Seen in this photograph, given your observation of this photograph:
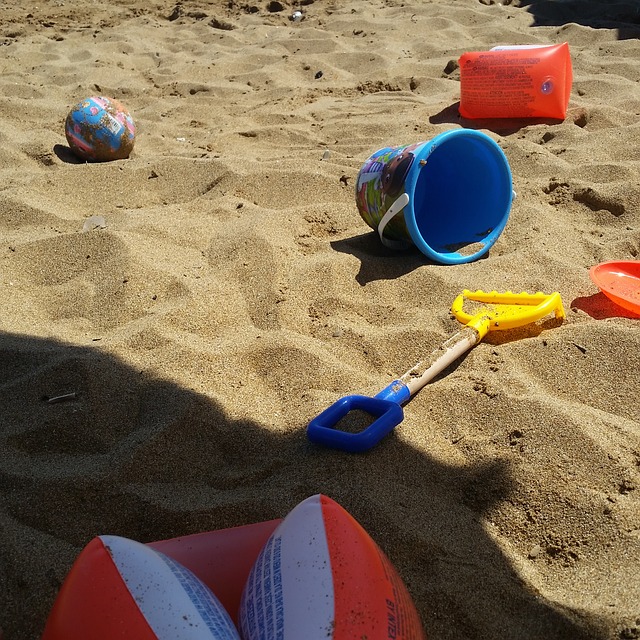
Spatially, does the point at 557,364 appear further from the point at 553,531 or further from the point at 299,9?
the point at 299,9

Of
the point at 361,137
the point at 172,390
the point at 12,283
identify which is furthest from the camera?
the point at 361,137

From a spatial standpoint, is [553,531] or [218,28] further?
[218,28]

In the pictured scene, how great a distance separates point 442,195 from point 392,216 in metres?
0.58

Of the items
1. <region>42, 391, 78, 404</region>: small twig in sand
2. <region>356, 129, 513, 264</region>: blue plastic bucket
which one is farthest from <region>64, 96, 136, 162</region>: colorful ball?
<region>42, 391, 78, 404</region>: small twig in sand

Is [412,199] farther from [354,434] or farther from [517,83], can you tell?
[517,83]

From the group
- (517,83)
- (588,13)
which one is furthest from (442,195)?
(588,13)

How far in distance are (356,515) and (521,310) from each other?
36.4 inches

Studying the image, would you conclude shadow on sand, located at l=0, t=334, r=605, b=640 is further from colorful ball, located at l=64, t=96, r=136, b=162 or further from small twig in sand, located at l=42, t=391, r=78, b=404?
colorful ball, located at l=64, t=96, r=136, b=162

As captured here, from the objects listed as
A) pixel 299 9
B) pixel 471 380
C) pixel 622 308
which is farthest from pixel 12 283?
pixel 299 9

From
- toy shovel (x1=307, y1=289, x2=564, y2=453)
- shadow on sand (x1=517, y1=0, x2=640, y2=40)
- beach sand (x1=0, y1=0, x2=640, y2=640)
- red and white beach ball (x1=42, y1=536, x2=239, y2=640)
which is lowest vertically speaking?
beach sand (x1=0, y1=0, x2=640, y2=640)

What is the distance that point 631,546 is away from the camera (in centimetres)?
143

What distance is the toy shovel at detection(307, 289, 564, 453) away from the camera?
169 cm

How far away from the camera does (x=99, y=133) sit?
3.52 metres

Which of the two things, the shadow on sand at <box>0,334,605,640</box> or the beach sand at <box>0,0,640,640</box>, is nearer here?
the shadow on sand at <box>0,334,605,640</box>
